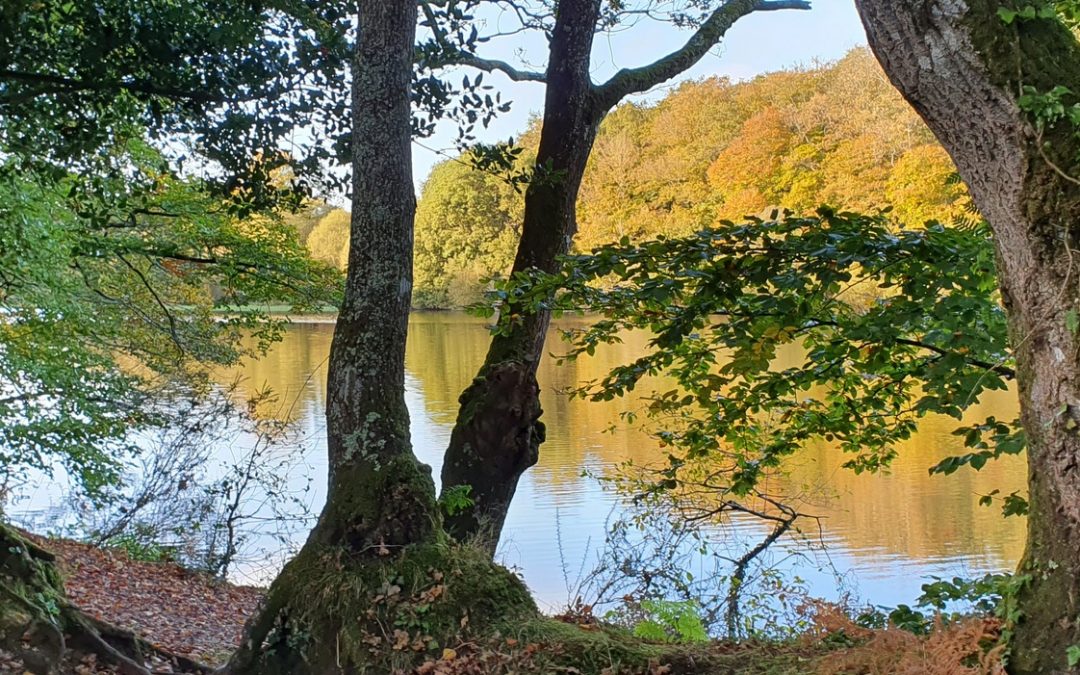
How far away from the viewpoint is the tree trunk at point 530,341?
511cm

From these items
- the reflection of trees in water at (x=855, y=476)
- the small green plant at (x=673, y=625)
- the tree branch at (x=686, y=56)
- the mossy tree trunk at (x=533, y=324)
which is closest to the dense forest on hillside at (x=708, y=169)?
the reflection of trees in water at (x=855, y=476)

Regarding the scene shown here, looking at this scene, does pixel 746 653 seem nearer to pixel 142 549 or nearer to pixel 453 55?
pixel 453 55

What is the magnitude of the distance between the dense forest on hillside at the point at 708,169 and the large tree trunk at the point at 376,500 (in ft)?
64.0

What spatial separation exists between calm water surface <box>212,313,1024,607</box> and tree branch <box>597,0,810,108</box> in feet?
7.11

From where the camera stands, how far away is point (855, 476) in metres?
10.8

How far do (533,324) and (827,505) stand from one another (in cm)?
612

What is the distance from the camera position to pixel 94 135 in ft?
15.0

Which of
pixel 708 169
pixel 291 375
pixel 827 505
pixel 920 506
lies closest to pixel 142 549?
pixel 827 505

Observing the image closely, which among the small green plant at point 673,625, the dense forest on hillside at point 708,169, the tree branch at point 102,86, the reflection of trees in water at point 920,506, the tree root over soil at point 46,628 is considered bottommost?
the reflection of trees in water at point 920,506

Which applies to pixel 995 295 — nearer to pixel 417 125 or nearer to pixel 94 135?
pixel 417 125

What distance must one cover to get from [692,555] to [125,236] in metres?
6.30

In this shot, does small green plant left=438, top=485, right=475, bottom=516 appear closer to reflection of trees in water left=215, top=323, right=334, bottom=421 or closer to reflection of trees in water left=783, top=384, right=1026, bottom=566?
reflection of trees in water left=783, top=384, right=1026, bottom=566

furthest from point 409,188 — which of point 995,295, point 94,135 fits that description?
point 995,295

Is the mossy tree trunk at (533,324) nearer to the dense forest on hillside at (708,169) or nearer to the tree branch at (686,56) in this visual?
the tree branch at (686,56)
